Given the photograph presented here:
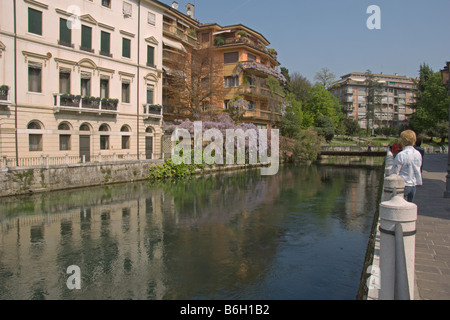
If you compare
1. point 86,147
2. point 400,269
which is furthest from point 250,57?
point 400,269

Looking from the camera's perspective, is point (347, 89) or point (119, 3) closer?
point (119, 3)

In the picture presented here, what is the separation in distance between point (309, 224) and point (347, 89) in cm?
8570

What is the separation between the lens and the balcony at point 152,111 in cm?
2938

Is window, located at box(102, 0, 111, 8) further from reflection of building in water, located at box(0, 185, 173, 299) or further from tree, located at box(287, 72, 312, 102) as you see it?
tree, located at box(287, 72, 312, 102)

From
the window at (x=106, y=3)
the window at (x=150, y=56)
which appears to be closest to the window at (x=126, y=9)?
the window at (x=106, y=3)

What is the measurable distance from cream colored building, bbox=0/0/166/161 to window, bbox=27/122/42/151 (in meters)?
0.06

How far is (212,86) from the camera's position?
3306 centimetres

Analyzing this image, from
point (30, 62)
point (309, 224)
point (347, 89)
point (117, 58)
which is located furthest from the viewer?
point (347, 89)

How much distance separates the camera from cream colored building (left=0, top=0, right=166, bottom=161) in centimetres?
2056

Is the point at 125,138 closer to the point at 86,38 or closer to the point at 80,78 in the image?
the point at 80,78
